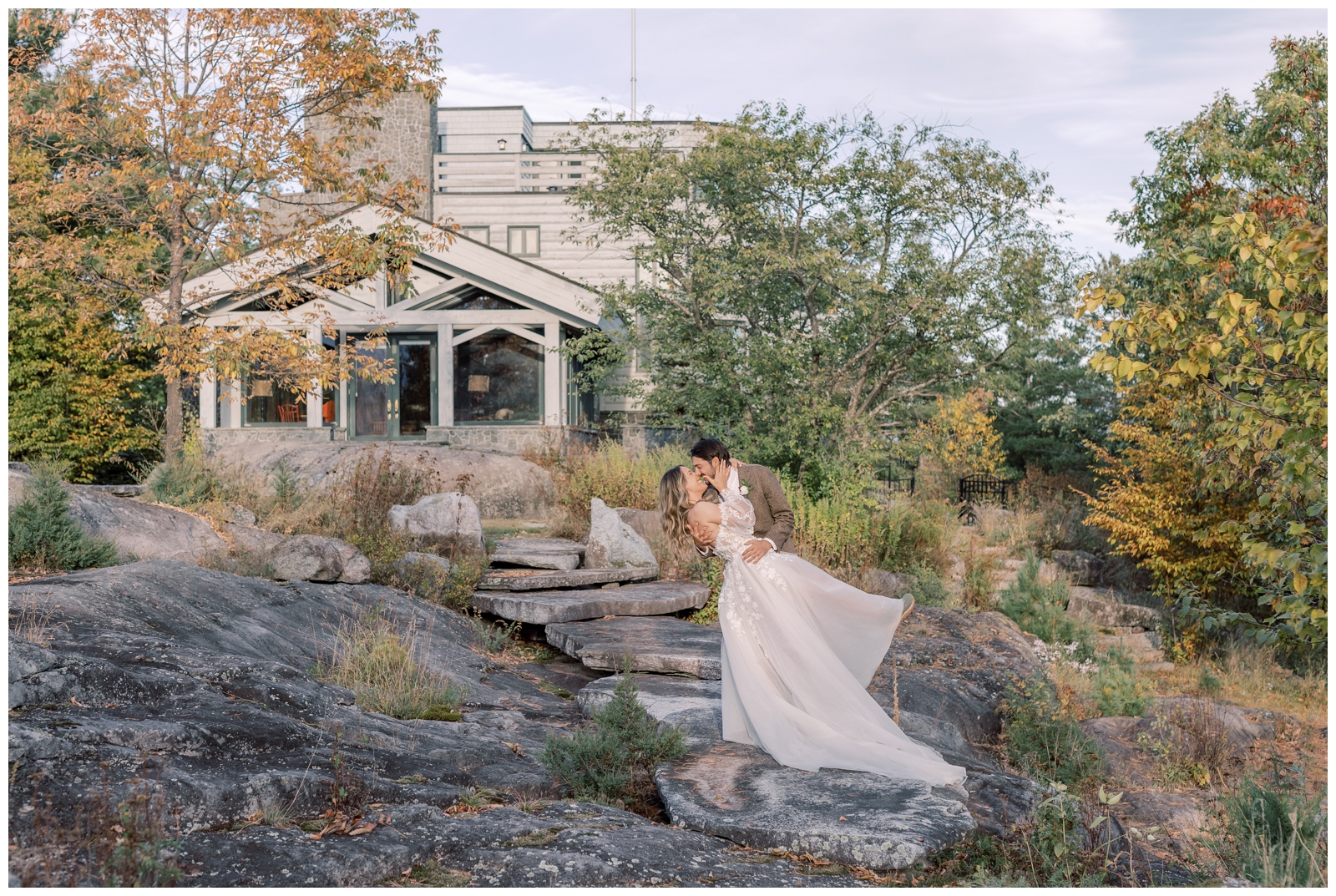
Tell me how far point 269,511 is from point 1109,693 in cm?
911

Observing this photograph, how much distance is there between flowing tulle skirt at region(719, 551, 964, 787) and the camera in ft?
16.2

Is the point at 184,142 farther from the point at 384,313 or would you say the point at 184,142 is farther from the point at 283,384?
the point at 384,313

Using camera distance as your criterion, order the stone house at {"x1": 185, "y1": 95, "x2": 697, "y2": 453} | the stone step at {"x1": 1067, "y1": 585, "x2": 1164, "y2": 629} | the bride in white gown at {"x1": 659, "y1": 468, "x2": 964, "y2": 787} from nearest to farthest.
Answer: the bride in white gown at {"x1": 659, "y1": 468, "x2": 964, "y2": 787} → the stone step at {"x1": 1067, "y1": 585, "x2": 1164, "y2": 629} → the stone house at {"x1": 185, "y1": 95, "x2": 697, "y2": 453}

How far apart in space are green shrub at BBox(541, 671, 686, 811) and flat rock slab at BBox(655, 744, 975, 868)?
11 centimetres

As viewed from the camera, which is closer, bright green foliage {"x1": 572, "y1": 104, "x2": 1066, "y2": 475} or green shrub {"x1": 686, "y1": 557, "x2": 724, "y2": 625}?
green shrub {"x1": 686, "y1": 557, "x2": 724, "y2": 625}

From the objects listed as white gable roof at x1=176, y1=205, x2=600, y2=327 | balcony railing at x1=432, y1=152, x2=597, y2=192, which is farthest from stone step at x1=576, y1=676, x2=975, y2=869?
balcony railing at x1=432, y1=152, x2=597, y2=192

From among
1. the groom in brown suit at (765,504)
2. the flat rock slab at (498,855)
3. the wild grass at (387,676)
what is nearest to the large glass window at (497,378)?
the wild grass at (387,676)

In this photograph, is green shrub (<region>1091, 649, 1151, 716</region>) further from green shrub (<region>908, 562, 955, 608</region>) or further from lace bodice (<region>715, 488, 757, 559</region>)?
lace bodice (<region>715, 488, 757, 559</region>)

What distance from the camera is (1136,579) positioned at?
1534 cm

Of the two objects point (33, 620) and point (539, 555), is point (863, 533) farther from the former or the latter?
point (33, 620)

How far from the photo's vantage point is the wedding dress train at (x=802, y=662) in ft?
16.3

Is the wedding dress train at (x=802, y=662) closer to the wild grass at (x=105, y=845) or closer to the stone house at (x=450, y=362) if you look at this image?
the wild grass at (x=105, y=845)

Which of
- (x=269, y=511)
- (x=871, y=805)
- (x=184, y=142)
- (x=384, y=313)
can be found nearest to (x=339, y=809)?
(x=871, y=805)

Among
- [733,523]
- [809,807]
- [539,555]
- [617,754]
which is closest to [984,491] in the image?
[539,555]
